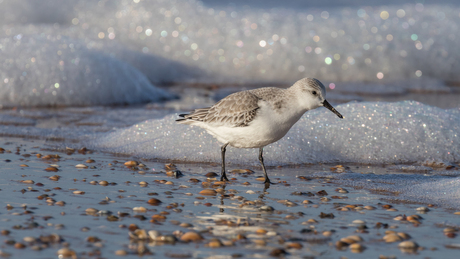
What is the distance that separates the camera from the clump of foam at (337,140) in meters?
6.01

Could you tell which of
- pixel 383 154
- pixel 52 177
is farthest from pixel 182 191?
pixel 383 154

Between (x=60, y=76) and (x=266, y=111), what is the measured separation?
6.04 m

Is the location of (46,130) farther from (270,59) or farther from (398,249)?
(270,59)

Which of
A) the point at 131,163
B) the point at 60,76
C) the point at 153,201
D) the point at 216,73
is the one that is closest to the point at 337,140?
the point at 131,163

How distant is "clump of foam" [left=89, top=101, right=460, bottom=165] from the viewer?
6012 mm

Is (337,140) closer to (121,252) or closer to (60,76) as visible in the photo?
(121,252)

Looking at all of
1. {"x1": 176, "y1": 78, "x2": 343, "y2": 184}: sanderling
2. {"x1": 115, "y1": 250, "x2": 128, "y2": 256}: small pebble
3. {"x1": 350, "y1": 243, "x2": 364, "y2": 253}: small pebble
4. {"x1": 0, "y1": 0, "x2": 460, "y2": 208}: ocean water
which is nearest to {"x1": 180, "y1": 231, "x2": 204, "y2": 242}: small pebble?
{"x1": 115, "y1": 250, "x2": 128, "y2": 256}: small pebble

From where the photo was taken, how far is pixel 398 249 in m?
3.19

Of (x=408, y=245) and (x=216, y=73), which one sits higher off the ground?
A: (x=216, y=73)

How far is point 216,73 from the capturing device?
13.4 meters

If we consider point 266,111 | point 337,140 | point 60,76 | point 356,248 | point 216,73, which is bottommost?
point 356,248

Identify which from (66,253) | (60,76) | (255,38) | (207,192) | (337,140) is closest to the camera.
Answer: (66,253)

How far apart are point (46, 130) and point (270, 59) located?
758cm

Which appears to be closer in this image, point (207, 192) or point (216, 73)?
point (207, 192)
